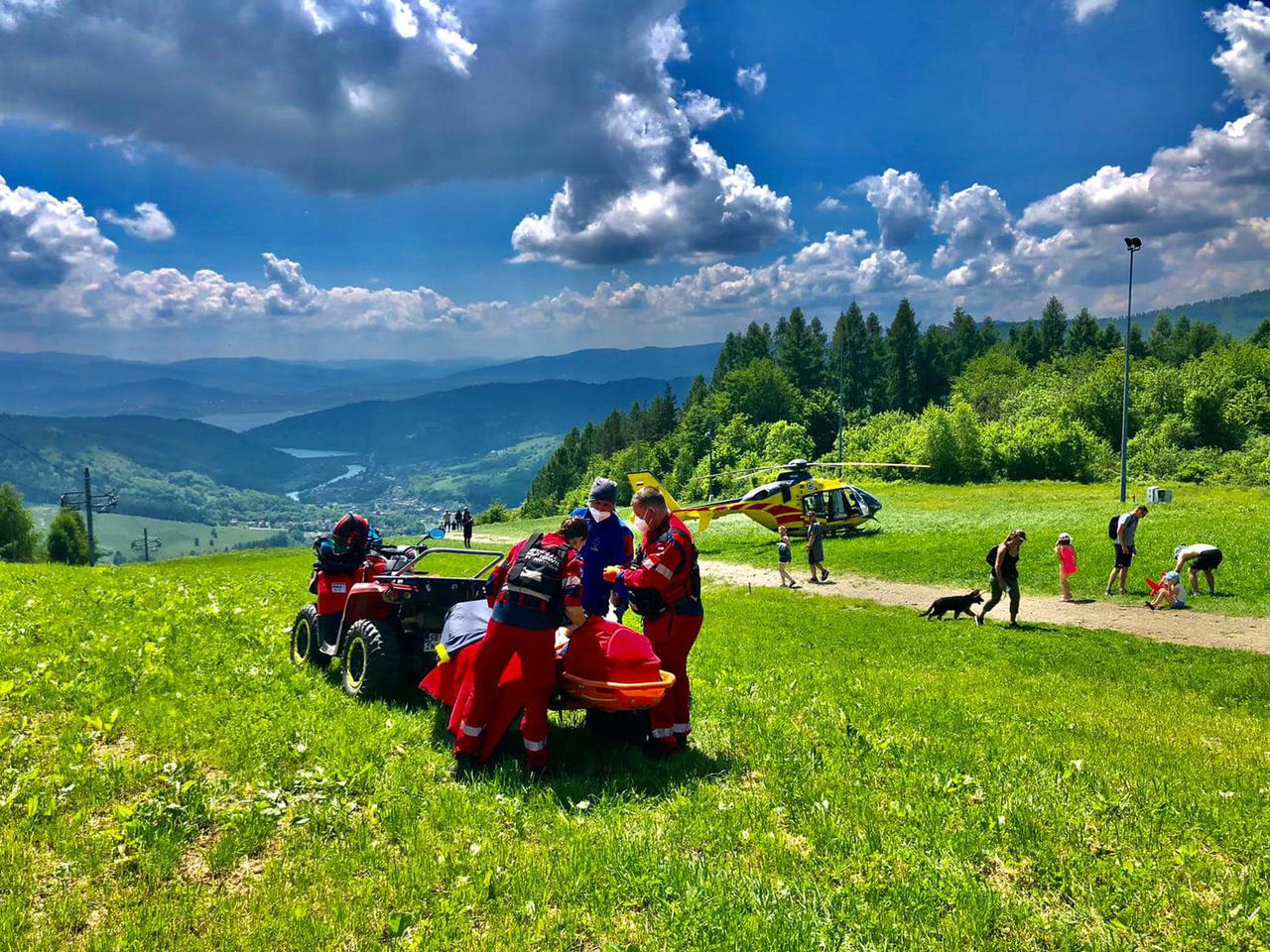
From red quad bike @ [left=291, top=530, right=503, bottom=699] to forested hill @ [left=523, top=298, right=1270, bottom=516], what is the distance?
62.8 m

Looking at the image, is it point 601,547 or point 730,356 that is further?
point 730,356

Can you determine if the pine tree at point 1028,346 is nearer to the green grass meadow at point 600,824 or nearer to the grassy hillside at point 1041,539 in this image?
the grassy hillside at point 1041,539

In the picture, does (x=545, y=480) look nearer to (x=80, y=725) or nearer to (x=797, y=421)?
(x=797, y=421)

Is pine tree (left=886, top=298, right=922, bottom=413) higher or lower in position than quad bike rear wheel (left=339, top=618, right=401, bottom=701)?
higher

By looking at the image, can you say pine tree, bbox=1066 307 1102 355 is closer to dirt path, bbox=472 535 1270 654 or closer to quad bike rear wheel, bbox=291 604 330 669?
dirt path, bbox=472 535 1270 654

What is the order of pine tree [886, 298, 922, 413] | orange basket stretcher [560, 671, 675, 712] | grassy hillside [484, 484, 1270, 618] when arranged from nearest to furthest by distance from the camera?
orange basket stretcher [560, 671, 675, 712]
grassy hillside [484, 484, 1270, 618]
pine tree [886, 298, 922, 413]

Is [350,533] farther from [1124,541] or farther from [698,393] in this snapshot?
[698,393]

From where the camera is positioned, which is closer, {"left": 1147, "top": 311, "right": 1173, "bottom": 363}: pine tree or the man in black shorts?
the man in black shorts

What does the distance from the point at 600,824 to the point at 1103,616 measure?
1768 cm

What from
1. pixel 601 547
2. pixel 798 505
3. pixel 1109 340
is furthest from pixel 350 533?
pixel 1109 340

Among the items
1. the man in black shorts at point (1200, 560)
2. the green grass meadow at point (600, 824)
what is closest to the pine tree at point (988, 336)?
the man in black shorts at point (1200, 560)

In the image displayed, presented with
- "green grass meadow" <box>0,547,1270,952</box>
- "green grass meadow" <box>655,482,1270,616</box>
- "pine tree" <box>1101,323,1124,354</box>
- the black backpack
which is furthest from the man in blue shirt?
"pine tree" <box>1101,323,1124,354</box>

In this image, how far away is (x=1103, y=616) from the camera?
18.1m

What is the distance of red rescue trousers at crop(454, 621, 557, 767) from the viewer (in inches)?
240
